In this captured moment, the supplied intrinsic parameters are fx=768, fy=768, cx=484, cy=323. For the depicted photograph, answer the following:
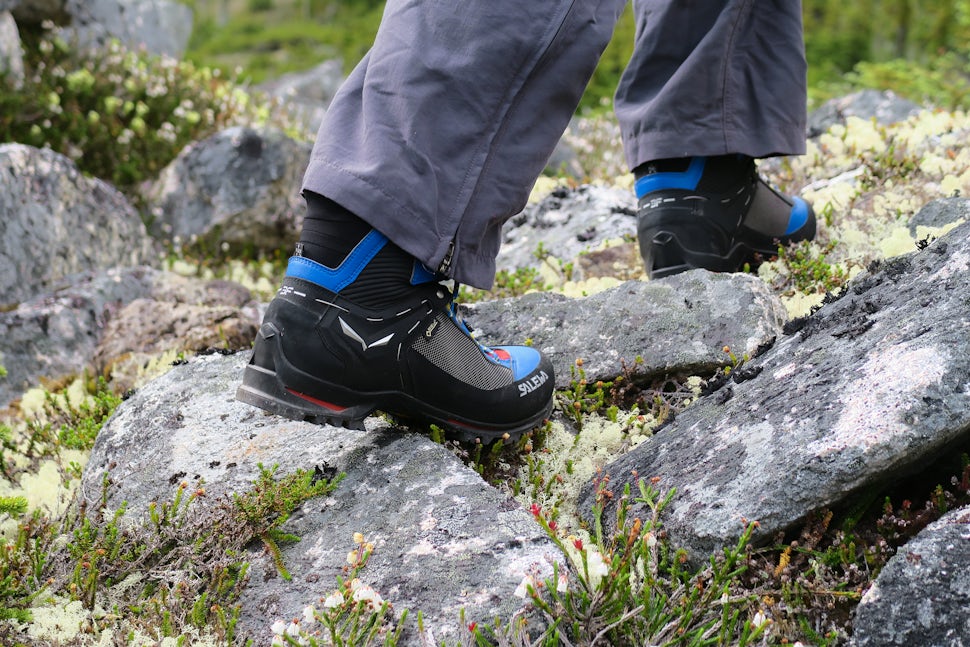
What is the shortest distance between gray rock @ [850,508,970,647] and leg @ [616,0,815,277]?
209 cm

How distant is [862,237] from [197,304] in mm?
4139

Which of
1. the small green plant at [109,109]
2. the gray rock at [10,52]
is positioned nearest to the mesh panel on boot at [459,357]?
the small green plant at [109,109]

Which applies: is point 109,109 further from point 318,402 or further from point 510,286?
point 318,402

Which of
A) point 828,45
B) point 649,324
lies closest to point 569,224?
point 649,324

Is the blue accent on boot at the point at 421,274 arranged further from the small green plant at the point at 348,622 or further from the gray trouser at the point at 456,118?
the small green plant at the point at 348,622

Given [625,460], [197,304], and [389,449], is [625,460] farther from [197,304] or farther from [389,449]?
[197,304]

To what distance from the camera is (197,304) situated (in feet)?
17.2

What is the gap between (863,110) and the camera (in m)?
8.32

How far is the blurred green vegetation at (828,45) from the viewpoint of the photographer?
13133 millimetres

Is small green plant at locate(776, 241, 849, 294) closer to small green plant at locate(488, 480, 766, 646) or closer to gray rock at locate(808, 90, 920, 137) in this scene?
small green plant at locate(488, 480, 766, 646)

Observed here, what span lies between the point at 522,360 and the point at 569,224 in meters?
3.06

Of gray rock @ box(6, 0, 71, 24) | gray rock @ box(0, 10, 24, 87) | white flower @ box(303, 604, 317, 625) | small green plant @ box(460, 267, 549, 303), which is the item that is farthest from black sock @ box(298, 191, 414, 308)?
gray rock @ box(6, 0, 71, 24)

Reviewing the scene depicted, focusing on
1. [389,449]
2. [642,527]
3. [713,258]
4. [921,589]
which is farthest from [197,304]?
[921,589]

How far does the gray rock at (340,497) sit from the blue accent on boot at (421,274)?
0.58 m
